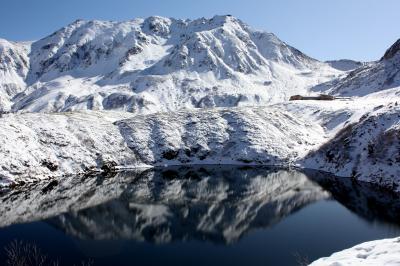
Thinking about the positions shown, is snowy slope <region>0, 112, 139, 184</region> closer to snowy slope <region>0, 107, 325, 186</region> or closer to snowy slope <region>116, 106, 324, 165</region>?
snowy slope <region>0, 107, 325, 186</region>

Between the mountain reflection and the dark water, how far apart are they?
12 centimetres

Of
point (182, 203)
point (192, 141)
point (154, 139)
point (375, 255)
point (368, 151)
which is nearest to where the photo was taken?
point (375, 255)

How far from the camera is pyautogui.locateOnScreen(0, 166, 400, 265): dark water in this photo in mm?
34656

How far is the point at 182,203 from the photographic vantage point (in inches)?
2206

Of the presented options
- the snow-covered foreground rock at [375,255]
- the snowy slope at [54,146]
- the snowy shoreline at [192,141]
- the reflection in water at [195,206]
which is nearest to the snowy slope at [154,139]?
the snowy slope at [54,146]

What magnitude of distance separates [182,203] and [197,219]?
30.7 feet

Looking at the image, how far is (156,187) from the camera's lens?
224ft

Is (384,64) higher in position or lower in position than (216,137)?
higher

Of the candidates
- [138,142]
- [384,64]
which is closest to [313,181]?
[138,142]

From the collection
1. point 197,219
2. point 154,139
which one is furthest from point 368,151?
point 154,139

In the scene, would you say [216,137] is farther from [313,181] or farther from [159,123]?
[313,181]

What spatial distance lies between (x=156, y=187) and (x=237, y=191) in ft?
46.3

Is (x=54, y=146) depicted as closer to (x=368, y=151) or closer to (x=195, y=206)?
(x=195, y=206)

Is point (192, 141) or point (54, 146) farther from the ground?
point (192, 141)
